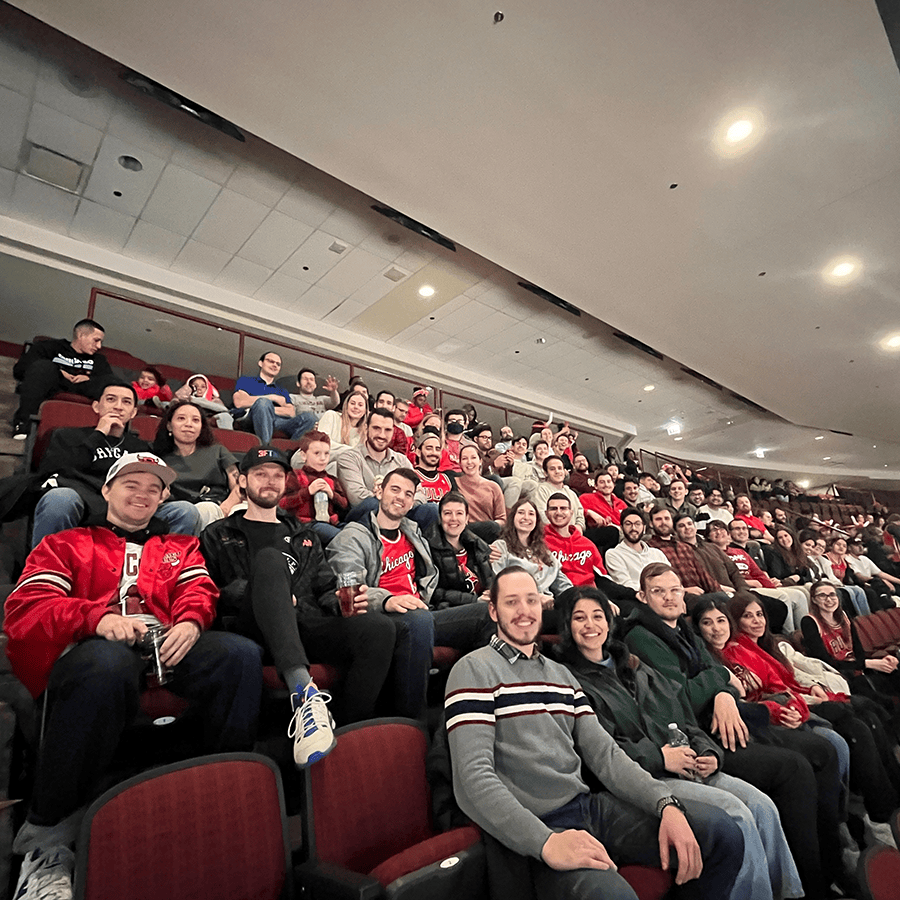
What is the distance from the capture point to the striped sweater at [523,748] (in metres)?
1.18

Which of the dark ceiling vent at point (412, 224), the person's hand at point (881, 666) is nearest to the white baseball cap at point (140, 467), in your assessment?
the dark ceiling vent at point (412, 224)

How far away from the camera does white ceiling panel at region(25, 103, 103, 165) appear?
335cm

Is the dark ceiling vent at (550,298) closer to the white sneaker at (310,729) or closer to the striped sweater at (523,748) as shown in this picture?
the striped sweater at (523,748)

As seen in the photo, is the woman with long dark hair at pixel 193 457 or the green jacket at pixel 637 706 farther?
the woman with long dark hair at pixel 193 457

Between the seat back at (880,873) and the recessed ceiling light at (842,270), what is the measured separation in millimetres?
4681

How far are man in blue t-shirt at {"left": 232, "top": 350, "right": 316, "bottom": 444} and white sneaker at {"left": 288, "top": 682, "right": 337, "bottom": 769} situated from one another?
2.91 metres

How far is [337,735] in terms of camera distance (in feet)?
4.18

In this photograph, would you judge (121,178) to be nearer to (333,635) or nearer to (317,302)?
(317,302)

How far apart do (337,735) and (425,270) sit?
464 centimetres

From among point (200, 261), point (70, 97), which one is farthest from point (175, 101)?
point (200, 261)

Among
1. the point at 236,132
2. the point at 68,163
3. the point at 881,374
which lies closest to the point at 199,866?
the point at 236,132

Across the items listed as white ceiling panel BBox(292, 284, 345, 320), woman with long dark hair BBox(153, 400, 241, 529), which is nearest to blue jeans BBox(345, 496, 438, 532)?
woman with long dark hair BBox(153, 400, 241, 529)

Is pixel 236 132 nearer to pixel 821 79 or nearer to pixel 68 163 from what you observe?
pixel 68 163

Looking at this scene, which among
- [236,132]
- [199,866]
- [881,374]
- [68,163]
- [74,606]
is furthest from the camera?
[881,374]
